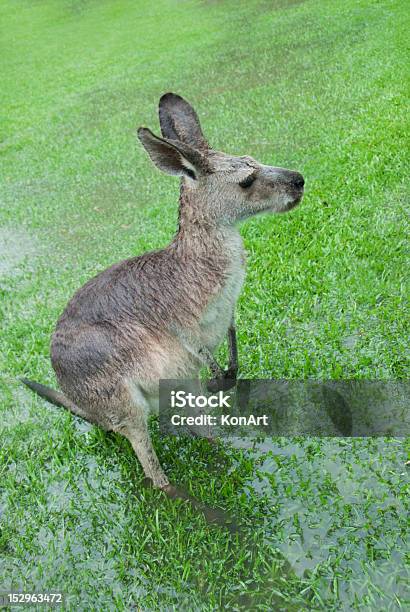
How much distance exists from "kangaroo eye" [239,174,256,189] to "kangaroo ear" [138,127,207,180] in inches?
6.9

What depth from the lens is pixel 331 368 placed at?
321 cm

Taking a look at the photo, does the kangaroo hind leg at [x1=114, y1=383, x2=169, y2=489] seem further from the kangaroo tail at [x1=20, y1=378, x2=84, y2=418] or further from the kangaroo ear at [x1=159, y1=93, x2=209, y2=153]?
the kangaroo ear at [x1=159, y1=93, x2=209, y2=153]

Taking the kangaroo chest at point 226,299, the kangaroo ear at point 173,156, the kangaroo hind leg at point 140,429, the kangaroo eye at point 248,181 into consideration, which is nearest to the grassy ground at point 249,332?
the kangaroo hind leg at point 140,429

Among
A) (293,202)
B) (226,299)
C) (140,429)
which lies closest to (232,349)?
(226,299)

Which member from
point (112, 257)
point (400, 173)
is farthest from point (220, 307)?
point (400, 173)

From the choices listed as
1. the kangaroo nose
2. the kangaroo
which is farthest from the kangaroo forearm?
the kangaroo nose

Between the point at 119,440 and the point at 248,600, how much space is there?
A: 1094 millimetres

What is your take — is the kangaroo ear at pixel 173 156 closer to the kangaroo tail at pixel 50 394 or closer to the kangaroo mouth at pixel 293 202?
the kangaroo mouth at pixel 293 202

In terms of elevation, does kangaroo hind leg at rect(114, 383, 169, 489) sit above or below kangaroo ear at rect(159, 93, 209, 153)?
below

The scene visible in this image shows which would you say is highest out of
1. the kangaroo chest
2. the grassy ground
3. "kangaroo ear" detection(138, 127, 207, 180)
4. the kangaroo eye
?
"kangaroo ear" detection(138, 127, 207, 180)

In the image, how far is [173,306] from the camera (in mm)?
2631

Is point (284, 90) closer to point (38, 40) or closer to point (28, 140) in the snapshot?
point (28, 140)

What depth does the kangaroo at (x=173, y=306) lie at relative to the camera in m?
2.51

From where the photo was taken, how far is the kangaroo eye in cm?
259
